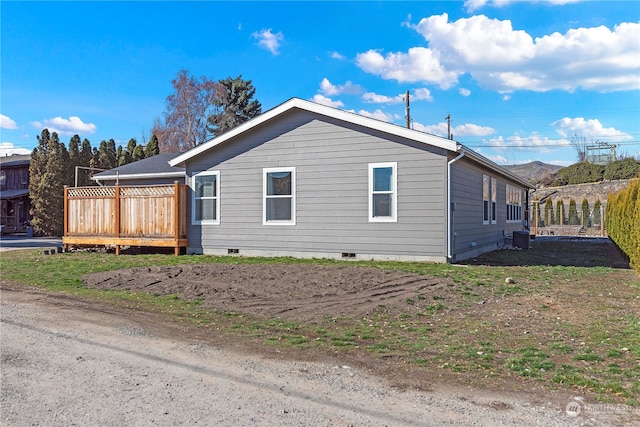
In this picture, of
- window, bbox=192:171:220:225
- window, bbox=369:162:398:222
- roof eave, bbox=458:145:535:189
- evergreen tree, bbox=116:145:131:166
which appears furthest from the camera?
evergreen tree, bbox=116:145:131:166

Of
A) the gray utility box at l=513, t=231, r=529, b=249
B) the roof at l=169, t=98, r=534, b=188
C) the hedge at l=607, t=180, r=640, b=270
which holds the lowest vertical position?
the gray utility box at l=513, t=231, r=529, b=249

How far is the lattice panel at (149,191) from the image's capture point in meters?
14.3

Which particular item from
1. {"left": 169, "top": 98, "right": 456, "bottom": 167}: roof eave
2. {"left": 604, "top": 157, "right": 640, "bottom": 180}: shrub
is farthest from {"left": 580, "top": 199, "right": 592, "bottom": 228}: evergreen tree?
{"left": 169, "top": 98, "right": 456, "bottom": 167}: roof eave

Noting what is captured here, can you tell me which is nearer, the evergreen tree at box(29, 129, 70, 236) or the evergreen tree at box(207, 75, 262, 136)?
the evergreen tree at box(29, 129, 70, 236)

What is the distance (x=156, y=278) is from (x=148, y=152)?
22.6m

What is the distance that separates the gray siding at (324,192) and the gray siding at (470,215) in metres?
0.85

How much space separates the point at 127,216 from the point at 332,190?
6869mm

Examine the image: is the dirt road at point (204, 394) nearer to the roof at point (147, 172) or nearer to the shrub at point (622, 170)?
the roof at point (147, 172)

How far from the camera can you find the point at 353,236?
12.4 meters

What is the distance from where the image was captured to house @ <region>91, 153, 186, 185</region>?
17.0 meters

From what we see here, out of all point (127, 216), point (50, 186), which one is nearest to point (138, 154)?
point (50, 186)

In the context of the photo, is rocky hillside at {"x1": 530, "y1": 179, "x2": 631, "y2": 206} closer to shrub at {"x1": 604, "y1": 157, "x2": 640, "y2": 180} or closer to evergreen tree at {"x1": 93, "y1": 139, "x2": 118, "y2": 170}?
shrub at {"x1": 604, "y1": 157, "x2": 640, "y2": 180}

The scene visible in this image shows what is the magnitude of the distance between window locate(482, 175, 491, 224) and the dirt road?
12.2 metres

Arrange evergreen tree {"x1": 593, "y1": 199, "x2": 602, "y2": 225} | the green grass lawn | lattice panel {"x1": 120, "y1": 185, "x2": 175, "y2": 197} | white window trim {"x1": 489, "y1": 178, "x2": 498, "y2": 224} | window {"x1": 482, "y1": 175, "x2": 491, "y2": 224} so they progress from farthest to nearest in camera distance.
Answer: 1. evergreen tree {"x1": 593, "y1": 199, "x2": 602, "y2": 225}
2. white window trim {"x1": 489, "y1": 178, "x2": 498, "y2": 224}
3. window {"x1": 482, "y1": 175, "x2": 491, "y2": 224}
4. lattice panel {"x1": 120, "y1": 185, "x2": 175, "y2": 197}
5. the green grass lawn
